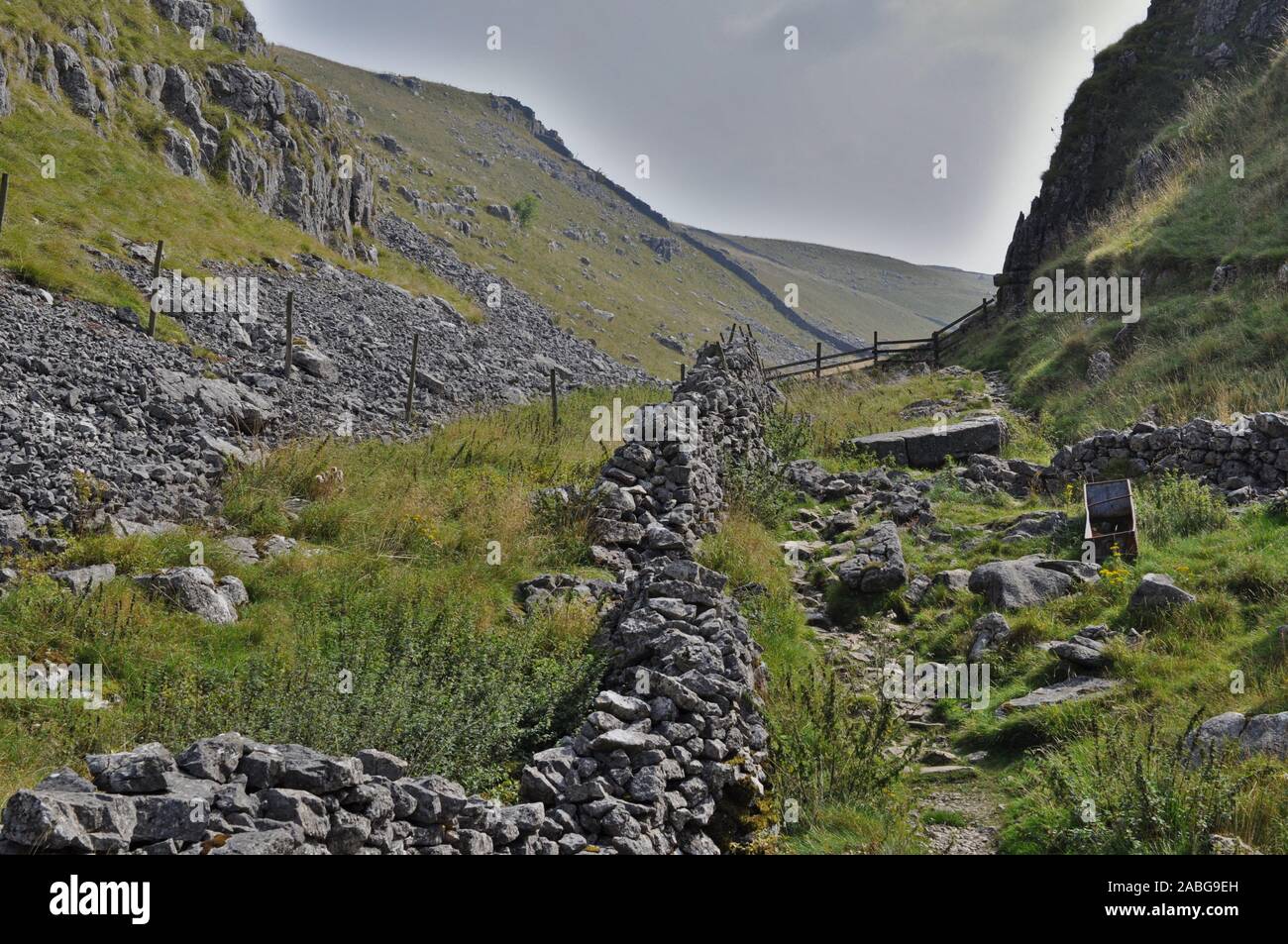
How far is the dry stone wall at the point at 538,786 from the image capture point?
3.44m

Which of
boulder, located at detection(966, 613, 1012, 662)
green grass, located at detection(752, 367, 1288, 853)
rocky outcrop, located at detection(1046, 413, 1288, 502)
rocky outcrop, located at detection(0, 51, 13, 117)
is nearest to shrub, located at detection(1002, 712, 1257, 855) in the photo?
green grass, located at detection(752, 367, 1288, 853)

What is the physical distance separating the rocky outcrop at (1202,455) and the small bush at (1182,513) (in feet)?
2.55

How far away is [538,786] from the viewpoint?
4.93 metres

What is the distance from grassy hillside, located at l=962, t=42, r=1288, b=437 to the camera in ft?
53.3

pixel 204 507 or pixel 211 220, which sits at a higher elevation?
pixel 211 220

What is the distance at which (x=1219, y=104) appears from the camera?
2691 centimetres

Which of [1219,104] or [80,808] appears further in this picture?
[1219,104]

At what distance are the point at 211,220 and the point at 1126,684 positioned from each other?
28416 mm

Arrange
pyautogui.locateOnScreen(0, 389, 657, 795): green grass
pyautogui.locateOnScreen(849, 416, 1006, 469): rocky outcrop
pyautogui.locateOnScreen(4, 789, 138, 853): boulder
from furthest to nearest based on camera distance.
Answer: pyautogui.locateOnScreen(849, 416, 1006, 469): rocky outcrop, pyautogui.locateOnScreen(0, 389, 657, 795): green grass, pyautogui.locateOnScreen(4, 789, 138, 853): boulder

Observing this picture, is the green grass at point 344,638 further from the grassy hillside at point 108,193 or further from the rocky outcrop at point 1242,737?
the grassy hillside at point 108,193

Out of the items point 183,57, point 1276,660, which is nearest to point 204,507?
point 1276,660

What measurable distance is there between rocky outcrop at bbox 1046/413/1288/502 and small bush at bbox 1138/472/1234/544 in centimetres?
78

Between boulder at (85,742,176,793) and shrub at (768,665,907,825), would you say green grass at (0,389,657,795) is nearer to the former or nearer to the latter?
boulder at (85,742,176,793)
